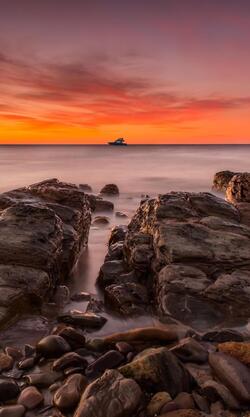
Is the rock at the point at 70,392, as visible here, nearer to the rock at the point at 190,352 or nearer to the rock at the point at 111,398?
the rock at the point at 111,398

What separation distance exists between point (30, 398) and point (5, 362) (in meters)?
0.78

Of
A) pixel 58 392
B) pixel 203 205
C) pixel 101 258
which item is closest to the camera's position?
pixel 58 392

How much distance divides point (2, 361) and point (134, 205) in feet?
48.6

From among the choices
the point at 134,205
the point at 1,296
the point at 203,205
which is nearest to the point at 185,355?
the point at 1,296

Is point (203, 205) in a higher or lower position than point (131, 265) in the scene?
higher

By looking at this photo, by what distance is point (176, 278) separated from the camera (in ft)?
20.8

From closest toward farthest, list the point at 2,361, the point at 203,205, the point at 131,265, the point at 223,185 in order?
the point at 2,361 < the point at 131,265 < the point at 203,205 < the point at 223,185

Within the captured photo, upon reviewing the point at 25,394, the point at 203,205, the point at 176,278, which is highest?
the point at 203,205

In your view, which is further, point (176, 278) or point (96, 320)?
point (176, 278)

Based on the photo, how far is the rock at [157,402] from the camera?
12.2 ft

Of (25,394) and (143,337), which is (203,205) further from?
(25,394)

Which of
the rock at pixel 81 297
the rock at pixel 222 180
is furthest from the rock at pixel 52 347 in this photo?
the rock at pixel 222 180

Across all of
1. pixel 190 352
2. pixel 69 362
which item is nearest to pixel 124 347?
pixel 69 362

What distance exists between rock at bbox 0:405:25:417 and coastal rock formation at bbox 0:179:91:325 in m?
1.93
